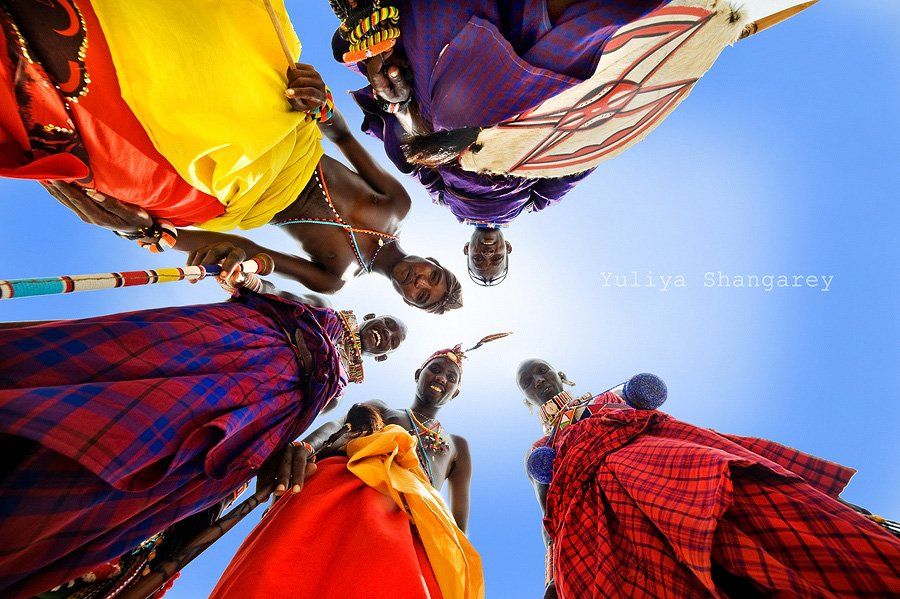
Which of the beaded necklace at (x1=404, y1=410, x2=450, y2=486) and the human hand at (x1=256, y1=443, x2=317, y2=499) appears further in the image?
the beaded necklace at (x1=404, y1=410, x2=450, y2=486)

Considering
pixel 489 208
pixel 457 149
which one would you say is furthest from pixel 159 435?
pixel 489 208

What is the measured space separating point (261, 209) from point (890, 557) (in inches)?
70.6

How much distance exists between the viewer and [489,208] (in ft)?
5.90

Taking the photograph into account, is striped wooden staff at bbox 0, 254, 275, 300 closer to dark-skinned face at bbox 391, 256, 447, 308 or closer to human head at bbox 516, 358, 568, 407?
dark-skinned face at bbox 391, 256, 447, 308

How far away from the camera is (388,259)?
82.4 inches

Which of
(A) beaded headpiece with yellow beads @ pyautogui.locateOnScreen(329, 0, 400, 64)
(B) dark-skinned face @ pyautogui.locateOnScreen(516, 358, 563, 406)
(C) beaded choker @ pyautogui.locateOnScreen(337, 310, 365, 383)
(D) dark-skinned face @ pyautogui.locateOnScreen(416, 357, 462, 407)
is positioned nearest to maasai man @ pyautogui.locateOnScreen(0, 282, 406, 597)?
(C) beaded choker @ pyautogui.locateOnScreen(337, 310, 365, 383)

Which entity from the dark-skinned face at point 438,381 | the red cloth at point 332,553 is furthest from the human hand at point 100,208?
the dark-skinned face at point 438,381

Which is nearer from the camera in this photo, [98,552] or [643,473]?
[98,552]

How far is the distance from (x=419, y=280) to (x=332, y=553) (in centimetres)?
146

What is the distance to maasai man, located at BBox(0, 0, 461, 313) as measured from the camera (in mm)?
735

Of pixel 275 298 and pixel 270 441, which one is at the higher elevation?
pixel 275 298

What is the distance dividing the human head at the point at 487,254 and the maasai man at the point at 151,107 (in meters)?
1.15

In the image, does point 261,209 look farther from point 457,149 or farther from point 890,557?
point 890,557

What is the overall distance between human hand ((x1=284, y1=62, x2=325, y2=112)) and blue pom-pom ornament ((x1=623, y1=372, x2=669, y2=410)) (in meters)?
1.45
